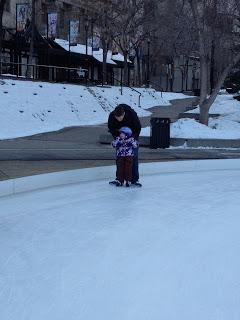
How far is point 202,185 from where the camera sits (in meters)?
10.6

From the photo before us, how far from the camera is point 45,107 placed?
77.7 feet

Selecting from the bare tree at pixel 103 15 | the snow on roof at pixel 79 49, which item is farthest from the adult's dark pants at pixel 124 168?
the snow on roof at pixel 79 49

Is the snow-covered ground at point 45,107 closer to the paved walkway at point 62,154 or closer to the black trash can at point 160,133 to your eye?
the paved walkway at point 62,154

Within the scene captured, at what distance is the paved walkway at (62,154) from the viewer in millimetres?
11367

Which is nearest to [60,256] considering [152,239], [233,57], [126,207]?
[152,239]

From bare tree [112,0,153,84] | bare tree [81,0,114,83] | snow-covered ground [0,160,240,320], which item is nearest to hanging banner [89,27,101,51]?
bare tree [112,0,153,84]

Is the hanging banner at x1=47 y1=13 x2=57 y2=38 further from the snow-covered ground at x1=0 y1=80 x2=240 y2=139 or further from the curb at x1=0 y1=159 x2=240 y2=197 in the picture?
the curb at x1=0 y1=159 x2=240 y2=197

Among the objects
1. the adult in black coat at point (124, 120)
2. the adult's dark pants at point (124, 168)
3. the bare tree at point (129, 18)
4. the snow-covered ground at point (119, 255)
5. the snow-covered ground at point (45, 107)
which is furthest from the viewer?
the bare tree at point (129, 18)

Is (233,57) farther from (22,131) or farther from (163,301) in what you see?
(163,301)

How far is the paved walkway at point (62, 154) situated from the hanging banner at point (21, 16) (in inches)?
787

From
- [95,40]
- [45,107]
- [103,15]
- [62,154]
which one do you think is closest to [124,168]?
[62,154]

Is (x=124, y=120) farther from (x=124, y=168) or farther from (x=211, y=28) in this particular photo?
(x=211, y=28)

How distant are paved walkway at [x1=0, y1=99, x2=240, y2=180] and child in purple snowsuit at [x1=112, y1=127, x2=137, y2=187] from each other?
1637 mm

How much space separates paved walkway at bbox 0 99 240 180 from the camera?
11.4 metres
